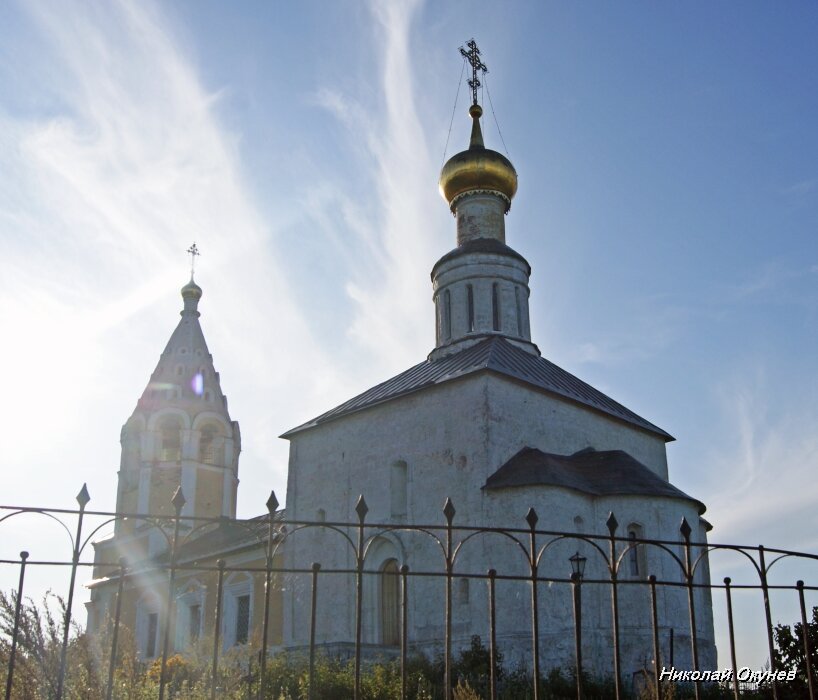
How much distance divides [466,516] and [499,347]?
174 inches

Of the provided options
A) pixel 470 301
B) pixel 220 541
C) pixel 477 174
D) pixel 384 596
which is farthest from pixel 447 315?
pixel 220 541

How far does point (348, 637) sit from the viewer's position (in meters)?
16.8

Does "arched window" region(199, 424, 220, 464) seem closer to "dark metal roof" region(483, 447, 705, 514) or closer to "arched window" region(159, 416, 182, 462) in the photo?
"arched window" region(159, 416, 182, 462)

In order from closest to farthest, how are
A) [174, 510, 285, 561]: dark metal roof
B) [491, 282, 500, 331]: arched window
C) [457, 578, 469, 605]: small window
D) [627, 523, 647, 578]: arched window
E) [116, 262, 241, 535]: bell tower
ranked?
1. [457, 578, 469, 605]: small window
2. [627, 523, 647, 578]: arched window
3. [491, 282, 500, 331]: arched window
4. [174, 510, 285, 561]: dark metal roof
5. [116, 262, 241, 535]: bell tower

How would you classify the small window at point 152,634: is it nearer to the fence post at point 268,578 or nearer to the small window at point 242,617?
the small window at point 242,617

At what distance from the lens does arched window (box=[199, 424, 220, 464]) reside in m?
27.8

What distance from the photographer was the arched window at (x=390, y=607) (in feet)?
53.4

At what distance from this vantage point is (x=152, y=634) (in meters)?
24.5

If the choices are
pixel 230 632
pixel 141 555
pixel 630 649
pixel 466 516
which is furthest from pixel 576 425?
pixel 141 555

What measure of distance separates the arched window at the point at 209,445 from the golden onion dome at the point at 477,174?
11367 millimetres

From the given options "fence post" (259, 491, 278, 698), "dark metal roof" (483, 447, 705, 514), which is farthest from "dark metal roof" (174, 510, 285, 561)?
"fence post" (259, 491, 278, 698)

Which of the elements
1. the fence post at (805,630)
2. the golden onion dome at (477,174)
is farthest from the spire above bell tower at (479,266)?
the fence post at (805,630)

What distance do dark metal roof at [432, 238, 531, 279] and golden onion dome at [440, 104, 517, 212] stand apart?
4.66 ft

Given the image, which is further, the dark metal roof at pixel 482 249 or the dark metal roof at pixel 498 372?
the dark metal roof at pixel 482 249
